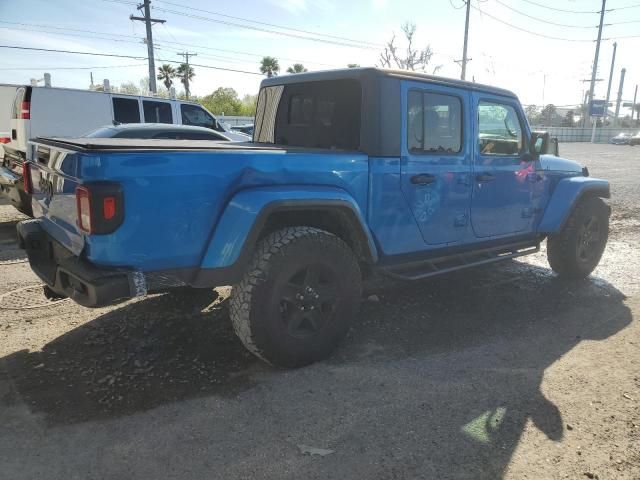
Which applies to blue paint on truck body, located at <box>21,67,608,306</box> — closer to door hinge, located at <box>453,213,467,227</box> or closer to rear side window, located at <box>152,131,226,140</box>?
door hinge, located at <box>453,213,467,227</box>

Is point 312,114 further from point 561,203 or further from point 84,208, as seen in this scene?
point 561,203

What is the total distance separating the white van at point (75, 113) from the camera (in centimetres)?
889

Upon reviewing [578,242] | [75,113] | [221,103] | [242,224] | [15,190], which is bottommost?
[578,242]

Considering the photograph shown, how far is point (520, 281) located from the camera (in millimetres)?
5543

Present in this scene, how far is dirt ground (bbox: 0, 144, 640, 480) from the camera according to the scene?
2426 mm

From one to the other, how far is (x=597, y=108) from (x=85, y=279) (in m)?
62.8

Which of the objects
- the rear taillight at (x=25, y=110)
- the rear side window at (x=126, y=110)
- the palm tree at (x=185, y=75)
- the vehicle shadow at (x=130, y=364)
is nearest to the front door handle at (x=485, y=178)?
the vehicle shadow at (x=130, y=364)

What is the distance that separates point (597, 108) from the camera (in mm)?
54531

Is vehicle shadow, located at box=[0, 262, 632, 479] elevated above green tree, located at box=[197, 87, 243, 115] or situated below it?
below

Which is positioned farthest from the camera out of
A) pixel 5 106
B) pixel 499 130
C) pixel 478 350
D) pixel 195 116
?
pixel 5 106

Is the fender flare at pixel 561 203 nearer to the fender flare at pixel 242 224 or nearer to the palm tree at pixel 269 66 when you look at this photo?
the fender flare at pixel 242 224

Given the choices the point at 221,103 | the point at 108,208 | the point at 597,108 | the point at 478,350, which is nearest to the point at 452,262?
the point at 478,350

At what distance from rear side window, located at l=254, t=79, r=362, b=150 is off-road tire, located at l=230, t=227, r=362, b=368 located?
0.97m

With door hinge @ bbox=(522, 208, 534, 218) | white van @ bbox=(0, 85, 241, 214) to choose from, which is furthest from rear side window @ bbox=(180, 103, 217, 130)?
door hinge @ bbox=(522, 208, 534, 218)
